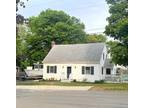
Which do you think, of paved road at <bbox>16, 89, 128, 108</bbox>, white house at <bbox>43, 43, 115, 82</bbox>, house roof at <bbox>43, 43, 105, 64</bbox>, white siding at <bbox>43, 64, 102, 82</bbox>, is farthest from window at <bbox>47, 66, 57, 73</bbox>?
paved road at <bbox>16, 89, 128, 108</bbox>

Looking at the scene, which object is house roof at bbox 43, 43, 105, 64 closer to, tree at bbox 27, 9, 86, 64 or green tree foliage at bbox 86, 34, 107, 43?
tree at bbox 27, 9, 86, 64

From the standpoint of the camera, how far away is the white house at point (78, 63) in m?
32.8

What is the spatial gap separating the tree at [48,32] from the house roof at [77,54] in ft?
11.6

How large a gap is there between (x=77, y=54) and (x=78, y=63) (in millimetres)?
1675

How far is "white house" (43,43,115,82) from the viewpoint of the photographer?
32812 mm

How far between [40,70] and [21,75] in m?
3.65

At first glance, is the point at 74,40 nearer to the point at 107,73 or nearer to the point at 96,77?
the point at 107,73

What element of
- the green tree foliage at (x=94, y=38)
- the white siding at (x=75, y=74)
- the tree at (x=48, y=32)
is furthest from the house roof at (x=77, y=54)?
the green tree foliage at (x=94, y=38)

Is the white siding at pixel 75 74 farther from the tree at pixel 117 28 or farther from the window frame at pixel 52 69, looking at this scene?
the tree at pixel 117 28

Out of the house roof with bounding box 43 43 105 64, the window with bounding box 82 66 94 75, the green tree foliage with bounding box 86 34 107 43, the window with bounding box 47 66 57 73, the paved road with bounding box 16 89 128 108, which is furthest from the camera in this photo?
the green tree foliage with bounding box 86 34 107 43

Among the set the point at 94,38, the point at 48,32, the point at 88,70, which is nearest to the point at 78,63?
the point at 88,70

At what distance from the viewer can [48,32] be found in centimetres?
4116

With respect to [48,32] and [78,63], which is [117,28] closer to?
[78,63]
